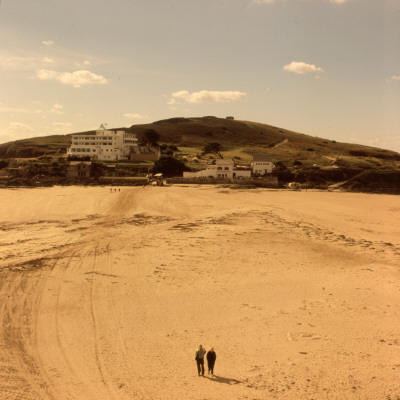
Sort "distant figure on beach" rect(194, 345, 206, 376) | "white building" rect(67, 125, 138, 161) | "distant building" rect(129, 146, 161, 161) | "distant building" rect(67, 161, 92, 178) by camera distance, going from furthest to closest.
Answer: "distant building" rect(129, 146, 161, 161), "white building" rect(67, 125, 138, 161), "distant building" rect(67, 161, 92, 178), "distant figure on beach" rect(194, 345, 206, 376)

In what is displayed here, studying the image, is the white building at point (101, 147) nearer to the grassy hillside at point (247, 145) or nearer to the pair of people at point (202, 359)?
the grassy hillside at point (247, 145)

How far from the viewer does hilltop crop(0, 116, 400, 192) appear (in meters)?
72.0

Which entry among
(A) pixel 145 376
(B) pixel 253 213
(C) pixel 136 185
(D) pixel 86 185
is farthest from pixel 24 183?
(A) pixel 145 376

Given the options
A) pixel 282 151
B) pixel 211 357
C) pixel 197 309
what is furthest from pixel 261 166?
pixel 211 357

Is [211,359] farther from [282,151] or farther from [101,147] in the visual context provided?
A: [282,151]

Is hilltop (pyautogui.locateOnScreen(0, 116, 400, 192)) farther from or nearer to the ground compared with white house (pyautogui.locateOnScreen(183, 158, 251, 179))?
farther from the ground

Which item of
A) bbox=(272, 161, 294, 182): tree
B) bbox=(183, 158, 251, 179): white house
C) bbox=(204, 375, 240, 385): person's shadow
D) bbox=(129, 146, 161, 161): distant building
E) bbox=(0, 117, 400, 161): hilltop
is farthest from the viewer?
bbox=(0, 117, 400, 161): hilltop

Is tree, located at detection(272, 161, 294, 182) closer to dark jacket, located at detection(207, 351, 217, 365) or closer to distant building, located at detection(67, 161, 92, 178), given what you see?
distant building, located at detection(67, 161, 92, 178)

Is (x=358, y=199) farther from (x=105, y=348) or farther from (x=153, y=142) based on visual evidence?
(x=153, y=142)

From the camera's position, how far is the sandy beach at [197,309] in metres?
11.6

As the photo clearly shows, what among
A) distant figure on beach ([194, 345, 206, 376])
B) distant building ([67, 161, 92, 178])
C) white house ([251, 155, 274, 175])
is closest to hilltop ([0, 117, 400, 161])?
white house ([251, 155, 274, 175])

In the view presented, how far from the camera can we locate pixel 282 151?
117m

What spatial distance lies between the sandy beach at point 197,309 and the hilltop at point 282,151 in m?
40.7

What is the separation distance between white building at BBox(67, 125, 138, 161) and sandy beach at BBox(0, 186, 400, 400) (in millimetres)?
51826
